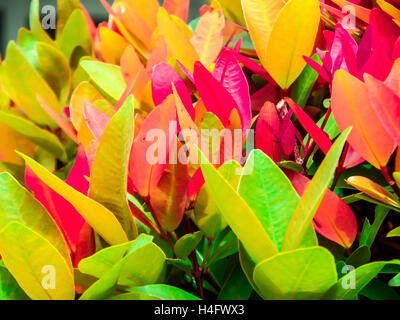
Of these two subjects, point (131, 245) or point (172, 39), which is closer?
point (131, 245)

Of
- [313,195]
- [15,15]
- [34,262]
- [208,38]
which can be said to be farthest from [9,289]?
[15,15]

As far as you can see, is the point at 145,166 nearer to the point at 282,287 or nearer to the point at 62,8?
the point at 282,287

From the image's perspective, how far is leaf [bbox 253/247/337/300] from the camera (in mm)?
325

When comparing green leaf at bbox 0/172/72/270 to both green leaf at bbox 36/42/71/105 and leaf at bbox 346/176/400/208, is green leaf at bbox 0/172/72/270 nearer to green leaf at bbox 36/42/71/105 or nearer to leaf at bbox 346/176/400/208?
leaf at bbox 346/176/400/208

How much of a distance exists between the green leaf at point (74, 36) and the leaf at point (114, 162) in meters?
0.49

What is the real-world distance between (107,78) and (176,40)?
5.8 inches

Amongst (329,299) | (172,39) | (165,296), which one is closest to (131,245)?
(165,296)

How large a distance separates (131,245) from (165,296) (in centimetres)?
5

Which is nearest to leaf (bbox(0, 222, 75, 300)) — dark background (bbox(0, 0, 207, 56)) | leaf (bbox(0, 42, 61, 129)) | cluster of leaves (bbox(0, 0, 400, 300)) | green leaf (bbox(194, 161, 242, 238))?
cluster of leaves (bbox(0, 0, 400, 300))

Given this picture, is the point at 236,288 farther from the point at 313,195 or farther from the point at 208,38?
the point at 208,38

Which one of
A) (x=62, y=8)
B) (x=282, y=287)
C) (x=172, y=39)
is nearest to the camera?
(x=282, y=287)

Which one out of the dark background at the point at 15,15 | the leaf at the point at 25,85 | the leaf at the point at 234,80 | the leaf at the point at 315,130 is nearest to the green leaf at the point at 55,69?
the leaf at the point at 25,85

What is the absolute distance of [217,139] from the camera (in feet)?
1.38

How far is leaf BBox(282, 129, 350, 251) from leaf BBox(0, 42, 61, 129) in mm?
504
